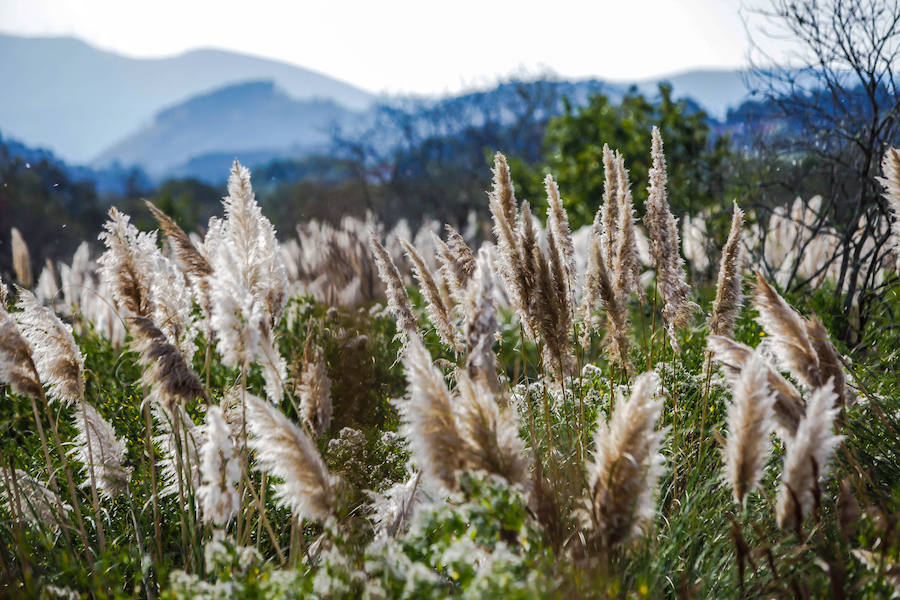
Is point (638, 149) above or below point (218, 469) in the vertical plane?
above

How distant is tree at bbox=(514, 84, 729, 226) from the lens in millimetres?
7594

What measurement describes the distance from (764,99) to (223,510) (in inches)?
246

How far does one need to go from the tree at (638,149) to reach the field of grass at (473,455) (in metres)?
4.22

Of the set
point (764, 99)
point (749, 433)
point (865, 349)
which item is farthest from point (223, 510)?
point (764, 99)

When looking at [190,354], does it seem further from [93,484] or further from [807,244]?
[807,244]

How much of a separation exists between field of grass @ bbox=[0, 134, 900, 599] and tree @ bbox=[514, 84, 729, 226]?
4217 mm

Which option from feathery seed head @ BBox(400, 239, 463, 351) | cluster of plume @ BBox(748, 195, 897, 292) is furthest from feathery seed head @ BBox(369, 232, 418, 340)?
cluster of plume @ BBox(748, 195, 897, 292)

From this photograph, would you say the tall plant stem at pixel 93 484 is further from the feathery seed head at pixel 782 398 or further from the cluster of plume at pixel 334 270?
the cluster of plume at pixel 334 270

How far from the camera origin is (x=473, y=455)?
1812 mm

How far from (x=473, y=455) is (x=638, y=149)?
349 inches

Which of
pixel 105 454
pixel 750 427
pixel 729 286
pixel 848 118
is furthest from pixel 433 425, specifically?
pixel 848 118

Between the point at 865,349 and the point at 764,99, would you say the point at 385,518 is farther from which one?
the point at 764,99

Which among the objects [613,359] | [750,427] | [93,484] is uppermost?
[750,427]

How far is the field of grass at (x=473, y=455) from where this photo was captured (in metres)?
1.80
